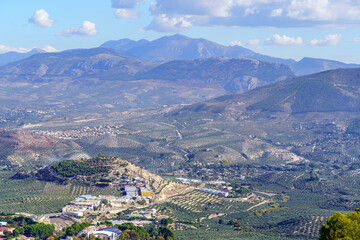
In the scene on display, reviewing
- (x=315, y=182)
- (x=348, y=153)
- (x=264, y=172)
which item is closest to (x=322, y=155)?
(x=348, y=153)

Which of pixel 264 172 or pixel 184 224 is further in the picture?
pixel 264 172

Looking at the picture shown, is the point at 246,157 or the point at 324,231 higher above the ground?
the point at 324,231

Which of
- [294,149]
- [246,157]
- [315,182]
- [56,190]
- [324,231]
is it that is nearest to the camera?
[324,231]

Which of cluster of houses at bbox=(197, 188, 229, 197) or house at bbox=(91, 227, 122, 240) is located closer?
house at bbox=(91, 227, 122, 240)

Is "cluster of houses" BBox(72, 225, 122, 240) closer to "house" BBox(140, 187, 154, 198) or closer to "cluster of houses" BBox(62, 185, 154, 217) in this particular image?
"cluster of houses" BBox(62, 185, 154, 217)

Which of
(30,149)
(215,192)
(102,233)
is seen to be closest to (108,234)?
(102,233)

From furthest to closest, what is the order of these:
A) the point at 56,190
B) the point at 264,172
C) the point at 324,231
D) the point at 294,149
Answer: the point at 294,149 → the point at 264,172 → the point at 56,190 → the point at 324,231

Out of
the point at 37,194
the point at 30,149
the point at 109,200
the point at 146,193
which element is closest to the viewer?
the point at 109,200

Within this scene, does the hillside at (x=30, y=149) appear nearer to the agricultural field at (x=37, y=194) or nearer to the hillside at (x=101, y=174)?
the agricultural field at (x=37, y=194)

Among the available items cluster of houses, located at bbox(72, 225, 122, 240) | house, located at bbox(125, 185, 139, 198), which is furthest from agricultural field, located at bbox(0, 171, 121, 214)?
cluster of houses, located at bbox(72, 225, 122, 240)

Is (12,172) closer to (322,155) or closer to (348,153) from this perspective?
(322,155)

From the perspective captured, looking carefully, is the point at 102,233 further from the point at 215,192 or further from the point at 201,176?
the point at 201,176
